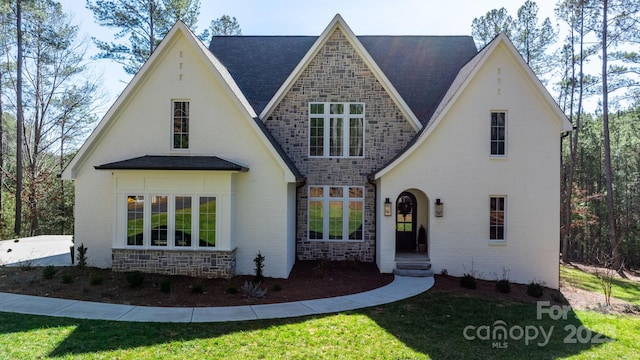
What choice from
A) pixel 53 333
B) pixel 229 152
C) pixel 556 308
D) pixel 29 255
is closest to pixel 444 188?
pixel 556 308

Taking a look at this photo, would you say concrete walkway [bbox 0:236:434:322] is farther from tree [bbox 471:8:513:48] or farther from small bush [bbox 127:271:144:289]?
tree [bbox 471:8:513:48]

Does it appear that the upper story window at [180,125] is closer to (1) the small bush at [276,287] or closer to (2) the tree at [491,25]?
(1) the small bush at [276,287]

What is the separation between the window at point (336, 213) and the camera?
13.8 m

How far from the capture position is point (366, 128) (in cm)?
1377

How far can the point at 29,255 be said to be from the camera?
13641 mm

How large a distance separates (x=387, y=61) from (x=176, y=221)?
12.2m

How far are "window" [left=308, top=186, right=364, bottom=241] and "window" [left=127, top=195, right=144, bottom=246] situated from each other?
238 inches

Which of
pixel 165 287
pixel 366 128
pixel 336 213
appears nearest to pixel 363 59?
pixel 366 128

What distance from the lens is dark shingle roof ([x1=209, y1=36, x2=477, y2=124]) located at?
1534 centimetres

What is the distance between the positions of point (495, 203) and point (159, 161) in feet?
37.9

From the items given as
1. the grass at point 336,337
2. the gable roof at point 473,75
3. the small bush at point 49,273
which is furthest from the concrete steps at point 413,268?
the small bush at point 49,273

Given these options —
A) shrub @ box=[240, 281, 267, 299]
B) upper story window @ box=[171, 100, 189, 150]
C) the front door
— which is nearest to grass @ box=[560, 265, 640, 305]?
the front door

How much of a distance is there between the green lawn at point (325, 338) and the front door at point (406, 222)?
5650mm

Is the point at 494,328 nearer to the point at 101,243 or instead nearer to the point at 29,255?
the point at 101,243
